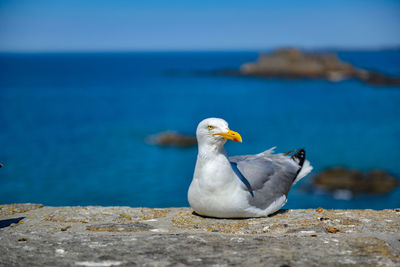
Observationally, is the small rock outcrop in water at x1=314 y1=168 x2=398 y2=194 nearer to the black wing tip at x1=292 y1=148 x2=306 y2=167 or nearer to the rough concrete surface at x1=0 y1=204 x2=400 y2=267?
the black wing tip at x1=292 y1=148 x2=306 y2=167

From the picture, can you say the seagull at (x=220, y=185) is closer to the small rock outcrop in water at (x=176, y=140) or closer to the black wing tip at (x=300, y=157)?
the black wing tip at (x=300, y=157)

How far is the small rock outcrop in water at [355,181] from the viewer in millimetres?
26375

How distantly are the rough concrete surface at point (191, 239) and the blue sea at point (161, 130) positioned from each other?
61.7 ft

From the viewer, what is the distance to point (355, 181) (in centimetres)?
2723

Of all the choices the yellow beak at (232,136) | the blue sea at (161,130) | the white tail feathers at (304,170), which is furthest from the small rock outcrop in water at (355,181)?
the yellow beak at (232,136)

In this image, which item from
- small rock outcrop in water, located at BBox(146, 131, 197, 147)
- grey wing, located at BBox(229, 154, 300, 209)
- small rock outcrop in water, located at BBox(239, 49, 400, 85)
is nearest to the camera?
grey wing, located at BBox(229, 154, 300, 209)

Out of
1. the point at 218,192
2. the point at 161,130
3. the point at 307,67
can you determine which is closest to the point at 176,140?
the point at 161,130

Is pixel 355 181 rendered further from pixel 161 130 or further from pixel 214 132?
pixel 161 130

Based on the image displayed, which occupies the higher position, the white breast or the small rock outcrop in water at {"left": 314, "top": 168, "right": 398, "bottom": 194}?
the white breast

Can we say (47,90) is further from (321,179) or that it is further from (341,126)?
(321,179)

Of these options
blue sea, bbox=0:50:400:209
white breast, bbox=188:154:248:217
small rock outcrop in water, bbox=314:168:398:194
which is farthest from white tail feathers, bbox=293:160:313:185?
small rock outcrop in water, bbox=314:168:398:194

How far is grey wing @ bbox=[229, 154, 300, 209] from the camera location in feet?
21.1

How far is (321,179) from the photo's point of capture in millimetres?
27234

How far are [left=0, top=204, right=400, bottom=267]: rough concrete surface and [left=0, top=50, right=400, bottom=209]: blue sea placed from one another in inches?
741
